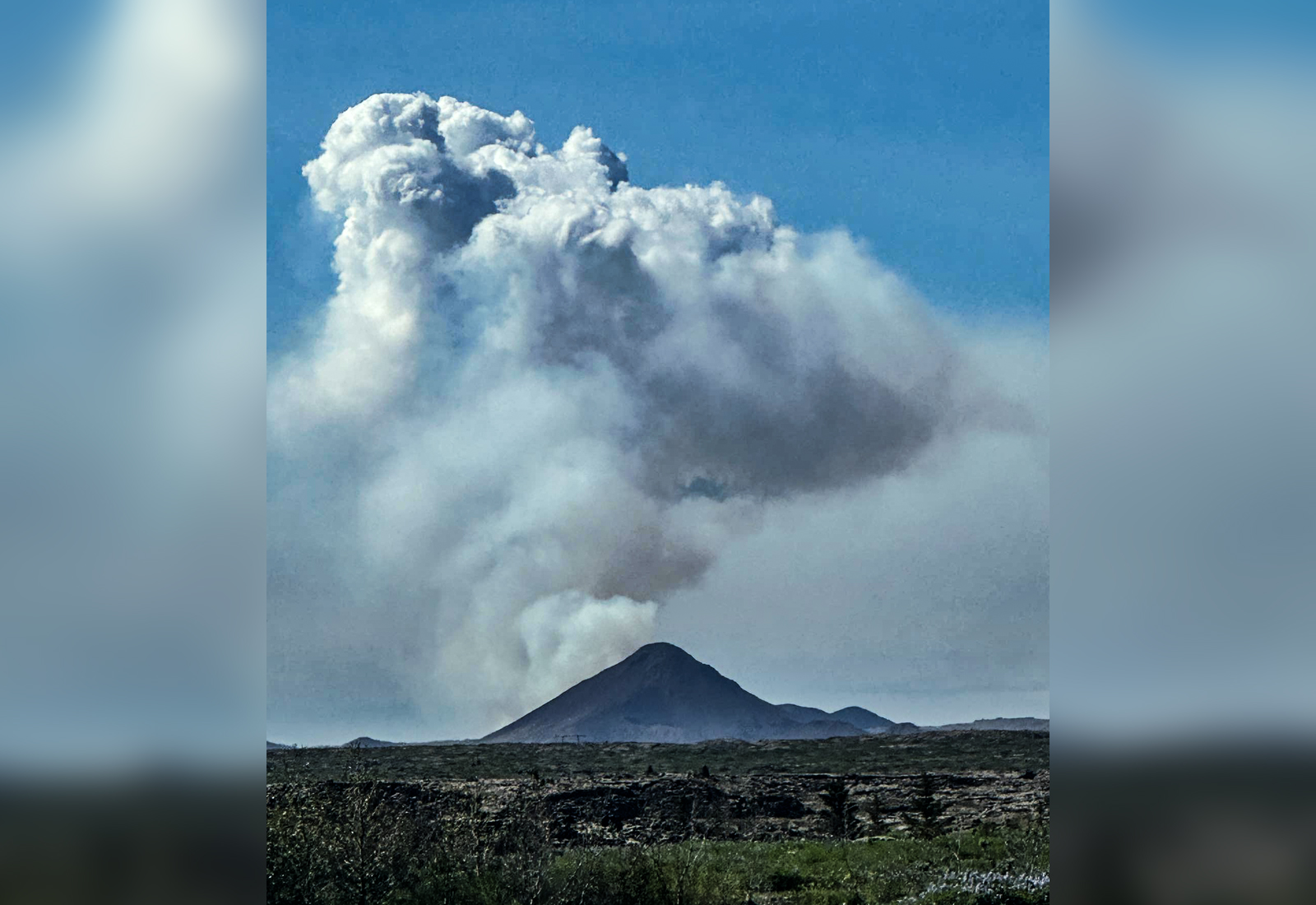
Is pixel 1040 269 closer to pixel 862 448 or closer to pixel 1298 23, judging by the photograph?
pixel 862 448

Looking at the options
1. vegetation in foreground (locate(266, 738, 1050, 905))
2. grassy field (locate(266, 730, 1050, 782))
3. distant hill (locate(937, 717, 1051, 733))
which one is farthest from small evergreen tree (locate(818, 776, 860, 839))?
distant hill (locate(937, 717, 1051, 733))

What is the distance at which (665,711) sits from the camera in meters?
8.13

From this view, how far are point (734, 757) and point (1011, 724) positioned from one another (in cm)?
194

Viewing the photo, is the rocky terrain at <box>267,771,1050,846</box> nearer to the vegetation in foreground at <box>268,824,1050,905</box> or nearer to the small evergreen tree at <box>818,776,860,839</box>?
the small evergreen tree at <box>818,776,860,839</box>

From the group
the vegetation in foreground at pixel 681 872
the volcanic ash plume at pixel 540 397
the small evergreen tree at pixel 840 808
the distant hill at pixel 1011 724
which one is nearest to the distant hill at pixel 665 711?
the volcanic ash plume at pixel 540 397

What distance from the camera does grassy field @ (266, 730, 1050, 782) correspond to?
7.58m

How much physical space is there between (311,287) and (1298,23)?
20.0 ft

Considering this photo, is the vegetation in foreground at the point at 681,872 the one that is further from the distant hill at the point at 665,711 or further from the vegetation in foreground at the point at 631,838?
the distant hill at the point at 665,711

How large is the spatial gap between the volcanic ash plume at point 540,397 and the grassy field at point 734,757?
0.42 m

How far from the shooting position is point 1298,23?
255 centimetres

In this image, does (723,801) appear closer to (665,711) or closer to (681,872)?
(665,711)

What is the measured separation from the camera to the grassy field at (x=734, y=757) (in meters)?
7.58

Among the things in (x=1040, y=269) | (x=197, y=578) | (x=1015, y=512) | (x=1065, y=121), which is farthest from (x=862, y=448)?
(x=197, y=578)

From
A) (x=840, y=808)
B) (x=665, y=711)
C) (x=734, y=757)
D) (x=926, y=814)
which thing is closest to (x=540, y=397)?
(x=665, y=711)
